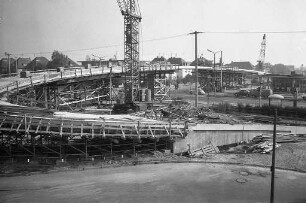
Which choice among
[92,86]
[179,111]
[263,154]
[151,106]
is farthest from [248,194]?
[92,86]

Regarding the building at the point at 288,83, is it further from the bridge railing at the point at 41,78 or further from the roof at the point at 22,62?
the roof at the point at 22,62

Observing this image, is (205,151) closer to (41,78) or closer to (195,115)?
(195,115)

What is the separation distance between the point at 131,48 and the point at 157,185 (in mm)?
26671

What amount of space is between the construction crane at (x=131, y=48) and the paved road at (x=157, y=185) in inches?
887

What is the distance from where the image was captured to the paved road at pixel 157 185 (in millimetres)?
14695

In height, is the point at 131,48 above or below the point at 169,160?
above

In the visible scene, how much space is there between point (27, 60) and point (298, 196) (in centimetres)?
7258

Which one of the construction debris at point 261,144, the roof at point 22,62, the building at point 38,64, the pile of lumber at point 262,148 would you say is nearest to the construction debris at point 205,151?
the construction debris at point 261,144

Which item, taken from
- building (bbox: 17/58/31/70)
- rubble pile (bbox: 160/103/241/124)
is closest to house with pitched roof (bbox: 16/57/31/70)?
building (bbox: 17/58/31/70)

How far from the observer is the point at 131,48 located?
131 feet

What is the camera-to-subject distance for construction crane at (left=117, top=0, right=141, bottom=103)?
125 feet

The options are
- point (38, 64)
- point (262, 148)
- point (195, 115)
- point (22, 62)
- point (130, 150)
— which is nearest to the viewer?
point (130, 150)

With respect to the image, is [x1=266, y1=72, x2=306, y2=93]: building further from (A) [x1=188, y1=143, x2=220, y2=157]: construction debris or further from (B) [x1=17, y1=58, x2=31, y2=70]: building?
(B) [x1=17, y1=58, x2=31, y2=70]: building

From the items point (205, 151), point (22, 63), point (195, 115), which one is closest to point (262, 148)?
point (205, 151)
